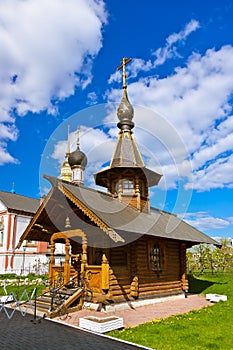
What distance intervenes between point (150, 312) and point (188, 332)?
323 centimetres

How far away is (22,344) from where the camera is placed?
7.09 metres

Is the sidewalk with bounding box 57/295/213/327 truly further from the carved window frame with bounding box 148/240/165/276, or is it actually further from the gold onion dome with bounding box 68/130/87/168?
the gold onion dome with bounding box 68/130/87/168

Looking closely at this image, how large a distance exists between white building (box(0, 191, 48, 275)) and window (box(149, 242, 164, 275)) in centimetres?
1723

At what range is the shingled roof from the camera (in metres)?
31.0

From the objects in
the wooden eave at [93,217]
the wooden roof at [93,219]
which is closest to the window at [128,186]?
the wooden roof at [93,219]

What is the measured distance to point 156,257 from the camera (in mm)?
14094

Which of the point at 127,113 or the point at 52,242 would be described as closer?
the point at 52,242

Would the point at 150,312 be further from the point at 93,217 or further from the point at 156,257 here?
the point at 93,217

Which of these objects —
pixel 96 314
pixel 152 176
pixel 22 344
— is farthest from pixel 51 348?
pixel 152 176

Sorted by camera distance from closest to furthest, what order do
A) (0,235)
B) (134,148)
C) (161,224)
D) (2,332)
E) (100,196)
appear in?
(2,332) → (100,196) → (161,224) → (134,148) → (0,235)

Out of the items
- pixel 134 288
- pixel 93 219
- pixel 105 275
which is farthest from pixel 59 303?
pixel 93 219

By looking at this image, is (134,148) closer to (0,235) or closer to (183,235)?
(183,235)

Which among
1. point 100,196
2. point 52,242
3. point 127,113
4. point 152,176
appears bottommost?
point 52,242

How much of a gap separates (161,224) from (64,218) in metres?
4.71
